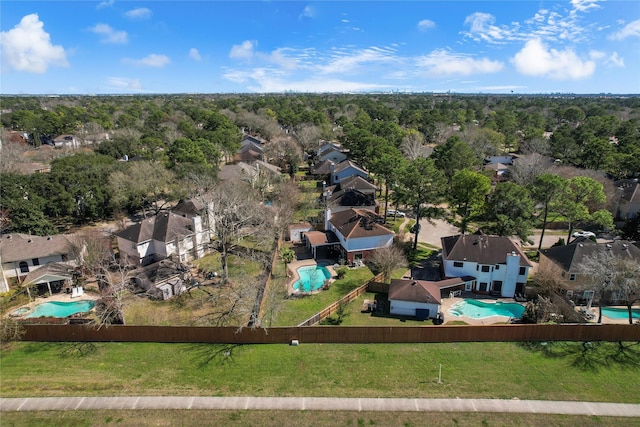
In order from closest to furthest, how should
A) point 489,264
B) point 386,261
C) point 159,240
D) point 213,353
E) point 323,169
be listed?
point 213,353, point 489,264, point 386,261, point 159,240, point 323,169

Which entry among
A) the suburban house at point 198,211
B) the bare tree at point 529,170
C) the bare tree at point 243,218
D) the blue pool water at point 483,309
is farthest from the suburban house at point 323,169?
the blue pool water at point 483,309

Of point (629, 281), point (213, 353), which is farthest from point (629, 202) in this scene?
point (213, 353)

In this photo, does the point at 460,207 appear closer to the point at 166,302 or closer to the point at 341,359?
the point at 341,359

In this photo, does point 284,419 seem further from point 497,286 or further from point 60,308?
point 60,308

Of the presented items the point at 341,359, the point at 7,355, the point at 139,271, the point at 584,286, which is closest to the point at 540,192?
the point at 584,286

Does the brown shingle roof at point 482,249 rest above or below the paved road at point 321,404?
above

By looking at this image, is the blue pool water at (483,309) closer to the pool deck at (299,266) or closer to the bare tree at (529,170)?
the pool deck at (299,266)
